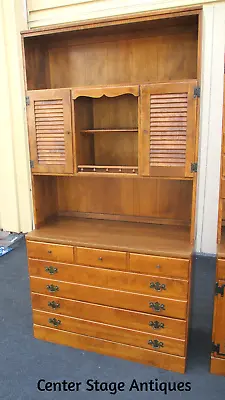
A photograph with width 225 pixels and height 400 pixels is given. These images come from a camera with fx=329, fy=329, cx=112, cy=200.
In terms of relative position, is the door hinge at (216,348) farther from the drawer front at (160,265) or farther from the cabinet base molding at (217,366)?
the drawer front at (160,265)

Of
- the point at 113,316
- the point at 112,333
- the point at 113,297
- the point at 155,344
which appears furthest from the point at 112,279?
the point at 155,344

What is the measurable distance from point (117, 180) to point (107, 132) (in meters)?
0.35

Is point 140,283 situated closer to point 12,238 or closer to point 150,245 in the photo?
point 150,245

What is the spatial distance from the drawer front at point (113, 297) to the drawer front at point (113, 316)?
32 mm

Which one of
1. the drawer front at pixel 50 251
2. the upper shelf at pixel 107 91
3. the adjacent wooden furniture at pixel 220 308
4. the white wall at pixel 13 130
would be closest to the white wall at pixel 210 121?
the adjacent wooden furniture at pixel 220 308

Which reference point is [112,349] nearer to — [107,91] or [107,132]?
[107,132]

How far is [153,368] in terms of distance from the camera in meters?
2.00

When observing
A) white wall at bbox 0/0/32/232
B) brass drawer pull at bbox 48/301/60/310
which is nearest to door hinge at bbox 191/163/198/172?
brass drawer pull at bbox 48/301/60/310

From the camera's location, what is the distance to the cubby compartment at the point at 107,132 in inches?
85.4

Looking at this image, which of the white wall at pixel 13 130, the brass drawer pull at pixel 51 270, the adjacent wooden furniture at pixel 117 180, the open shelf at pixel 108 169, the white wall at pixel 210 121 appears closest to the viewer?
the adjacent wooden furniture at pixel 117 180

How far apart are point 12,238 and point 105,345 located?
2557mm

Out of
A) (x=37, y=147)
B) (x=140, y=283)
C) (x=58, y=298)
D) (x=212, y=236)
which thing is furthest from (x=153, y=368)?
(x=212, y=236)

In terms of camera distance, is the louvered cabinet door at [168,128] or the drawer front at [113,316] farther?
the drawer front at [113,316]

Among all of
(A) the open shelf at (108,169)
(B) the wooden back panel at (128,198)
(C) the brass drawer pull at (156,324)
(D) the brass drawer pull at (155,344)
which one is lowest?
(D) the brass drawer pull at (155,344)
